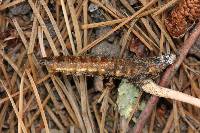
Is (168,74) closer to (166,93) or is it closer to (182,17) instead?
(166,93)

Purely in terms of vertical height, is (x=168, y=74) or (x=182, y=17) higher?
(x=182, y=17)

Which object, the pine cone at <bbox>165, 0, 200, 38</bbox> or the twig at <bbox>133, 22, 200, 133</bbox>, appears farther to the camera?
the twig at <bbox>133, 22, 200, 133</bbox>

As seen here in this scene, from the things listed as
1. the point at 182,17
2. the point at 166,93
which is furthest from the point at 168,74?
the point at 182,17

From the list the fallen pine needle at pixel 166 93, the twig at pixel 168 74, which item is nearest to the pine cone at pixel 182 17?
the twig at pixel 168 74

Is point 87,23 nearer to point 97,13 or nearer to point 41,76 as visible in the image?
point 97,13

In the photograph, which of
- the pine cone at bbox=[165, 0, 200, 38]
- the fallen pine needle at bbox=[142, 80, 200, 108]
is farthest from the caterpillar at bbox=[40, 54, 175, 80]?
the pine cone at bbox=[165, 0, 200, 38]

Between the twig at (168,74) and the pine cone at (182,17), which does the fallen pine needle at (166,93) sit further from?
the pine cone at (182,17)

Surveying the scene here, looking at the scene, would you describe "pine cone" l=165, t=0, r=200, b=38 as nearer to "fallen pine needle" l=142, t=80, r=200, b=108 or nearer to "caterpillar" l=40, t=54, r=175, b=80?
"caterpillar" l=40, t=54, r=175, b=80
